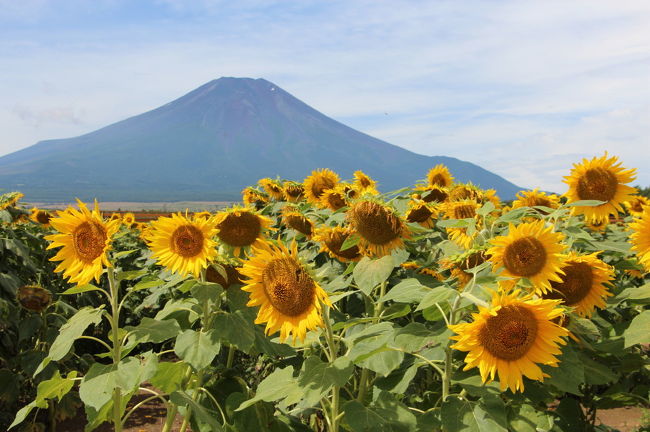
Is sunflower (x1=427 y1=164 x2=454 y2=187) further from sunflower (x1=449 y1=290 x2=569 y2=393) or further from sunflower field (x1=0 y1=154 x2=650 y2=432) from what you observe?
sunflower (x1=449 y1=290 x2=569 y2=393)

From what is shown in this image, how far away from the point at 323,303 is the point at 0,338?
4.03 m

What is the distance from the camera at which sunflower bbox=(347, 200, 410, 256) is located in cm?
232

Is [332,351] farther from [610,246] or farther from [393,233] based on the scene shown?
[610,246]

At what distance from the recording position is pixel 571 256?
84.6 inches

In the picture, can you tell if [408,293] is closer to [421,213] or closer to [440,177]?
[421,213]

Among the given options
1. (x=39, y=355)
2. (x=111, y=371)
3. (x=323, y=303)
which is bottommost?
(x=39, y=355)

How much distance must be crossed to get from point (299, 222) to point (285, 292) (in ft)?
4.69

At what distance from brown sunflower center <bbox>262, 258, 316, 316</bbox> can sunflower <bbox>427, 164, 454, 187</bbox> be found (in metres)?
2.77

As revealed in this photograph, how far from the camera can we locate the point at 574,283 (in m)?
2.15

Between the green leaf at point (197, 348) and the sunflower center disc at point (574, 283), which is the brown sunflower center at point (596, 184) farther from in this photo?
the green leaf at point (197, 348)

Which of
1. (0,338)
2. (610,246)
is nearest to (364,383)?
(610,246)

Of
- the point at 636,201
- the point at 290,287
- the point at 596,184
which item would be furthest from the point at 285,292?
the point at 636,201

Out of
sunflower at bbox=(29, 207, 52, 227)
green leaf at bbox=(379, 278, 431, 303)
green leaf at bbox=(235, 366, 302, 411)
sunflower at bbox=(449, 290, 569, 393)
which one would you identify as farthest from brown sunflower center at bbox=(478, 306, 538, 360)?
sunflower at bbox=(29, 207, 52, 227)

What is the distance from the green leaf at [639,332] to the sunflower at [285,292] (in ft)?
3.49
